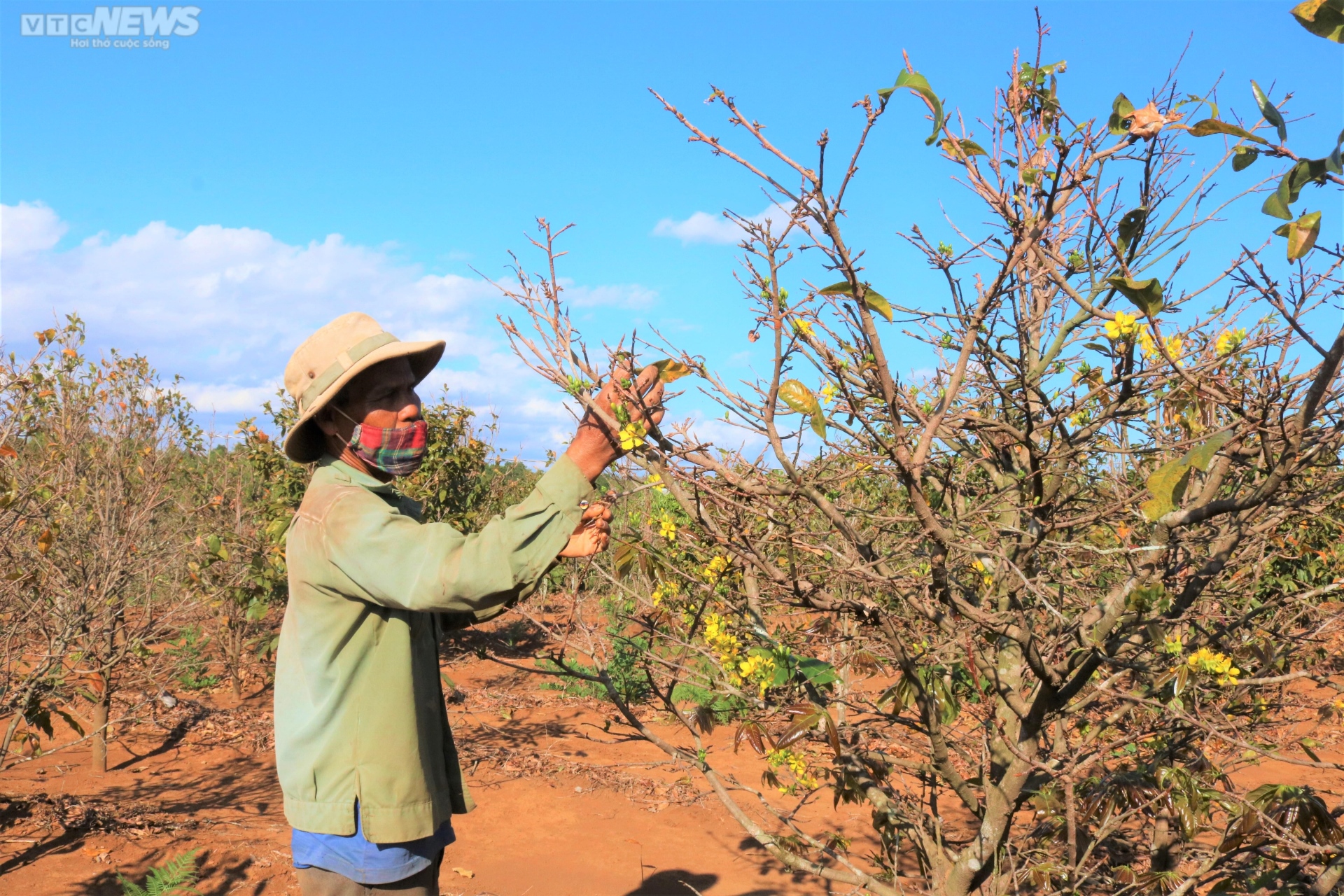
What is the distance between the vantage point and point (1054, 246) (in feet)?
7.02

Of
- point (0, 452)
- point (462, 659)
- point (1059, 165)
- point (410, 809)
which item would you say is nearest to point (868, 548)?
point (1059, 165)

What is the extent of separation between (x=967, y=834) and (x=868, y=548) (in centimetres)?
372

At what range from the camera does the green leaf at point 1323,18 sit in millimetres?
1379

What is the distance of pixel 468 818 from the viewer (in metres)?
5.62

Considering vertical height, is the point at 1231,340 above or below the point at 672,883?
above

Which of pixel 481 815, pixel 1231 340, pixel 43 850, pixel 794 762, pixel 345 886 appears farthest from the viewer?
pixel 481 815

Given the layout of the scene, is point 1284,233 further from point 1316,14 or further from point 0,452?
point 0,452

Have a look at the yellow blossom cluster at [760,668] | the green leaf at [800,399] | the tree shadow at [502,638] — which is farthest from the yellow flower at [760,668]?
the tree shadow at [502,638]

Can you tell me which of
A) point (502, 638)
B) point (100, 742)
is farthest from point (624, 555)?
point (502, 638)

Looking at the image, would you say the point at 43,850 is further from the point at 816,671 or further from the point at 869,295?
the point at 869,295

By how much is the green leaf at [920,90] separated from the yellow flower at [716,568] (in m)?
1.28

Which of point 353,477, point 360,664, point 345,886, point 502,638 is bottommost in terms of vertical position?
point 502,638

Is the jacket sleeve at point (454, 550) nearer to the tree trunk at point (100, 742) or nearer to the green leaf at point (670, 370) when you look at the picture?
the green leaf at point (670, 370)

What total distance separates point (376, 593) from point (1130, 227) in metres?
1.58
